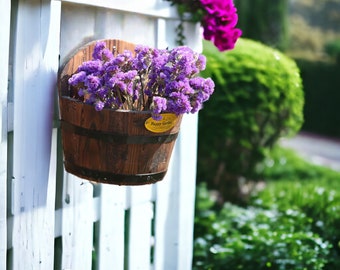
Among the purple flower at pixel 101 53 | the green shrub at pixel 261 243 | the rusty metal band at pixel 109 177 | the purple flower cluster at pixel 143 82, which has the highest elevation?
the purple flower at pixel 101 53

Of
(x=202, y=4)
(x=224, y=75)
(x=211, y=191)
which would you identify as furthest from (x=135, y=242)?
(x=211, y=191)

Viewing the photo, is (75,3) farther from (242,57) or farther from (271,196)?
(271,196)

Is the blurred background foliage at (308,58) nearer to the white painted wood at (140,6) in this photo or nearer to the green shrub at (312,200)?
the green shrub at (312,200)

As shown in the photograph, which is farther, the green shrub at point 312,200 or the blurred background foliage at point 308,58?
the blurred background foliage at point 308,58

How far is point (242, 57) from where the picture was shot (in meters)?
4.57

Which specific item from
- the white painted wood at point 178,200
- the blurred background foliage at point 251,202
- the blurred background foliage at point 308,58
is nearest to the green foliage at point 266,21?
the blurred background foliage at point 308,58

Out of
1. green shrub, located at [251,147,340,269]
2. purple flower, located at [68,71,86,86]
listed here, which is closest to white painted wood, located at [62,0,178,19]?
purple flower, located at [68,71,86,86]

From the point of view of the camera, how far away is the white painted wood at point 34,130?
2.03 metres

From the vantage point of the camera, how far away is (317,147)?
1140cm

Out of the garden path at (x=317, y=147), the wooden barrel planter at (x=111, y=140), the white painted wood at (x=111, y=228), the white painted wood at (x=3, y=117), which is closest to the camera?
the white painted wood at (x=3, y=117)

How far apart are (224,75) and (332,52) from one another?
438 inches

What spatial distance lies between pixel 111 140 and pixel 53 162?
312 millimetres

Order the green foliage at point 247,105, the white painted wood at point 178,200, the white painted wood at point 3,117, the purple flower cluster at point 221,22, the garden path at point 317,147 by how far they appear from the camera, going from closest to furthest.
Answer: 1. the white painted wood at point 3,117
2. the purple flower cluster at point 221,22
3. the white painted wood at point 178,200
4. the green foliage at point 247,105
5. the garden path at point 317,147

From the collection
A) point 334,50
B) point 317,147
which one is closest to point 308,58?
point 334,50
